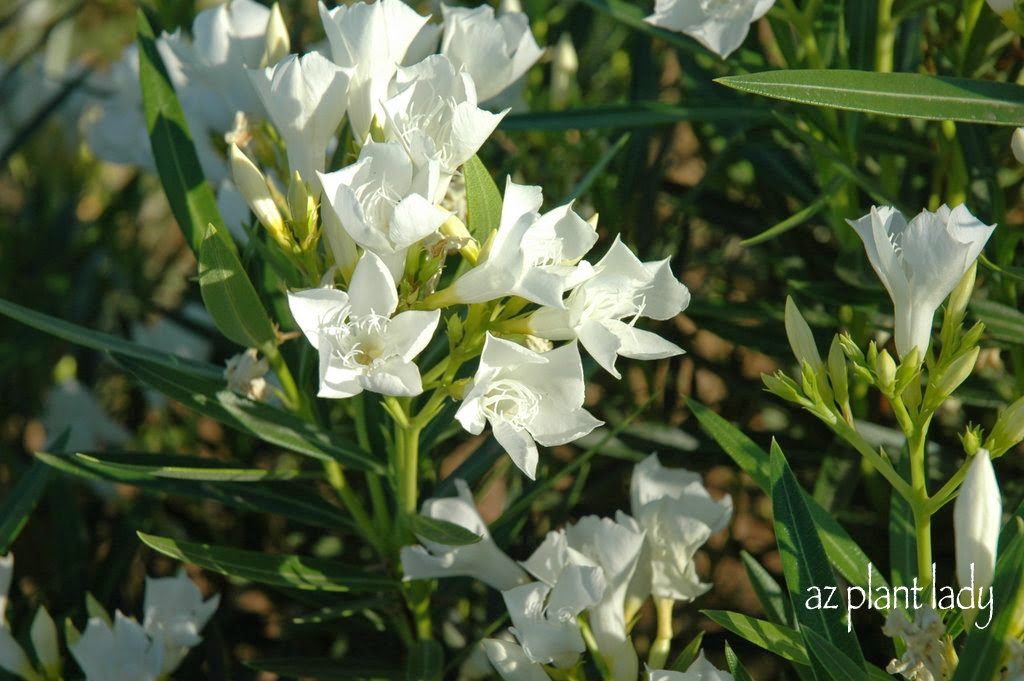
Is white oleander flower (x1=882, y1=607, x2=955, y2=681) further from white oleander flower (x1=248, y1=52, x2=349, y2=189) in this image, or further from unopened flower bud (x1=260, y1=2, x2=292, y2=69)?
unopened flower bud (x1=260, y1=2, x2=292, y2=69)

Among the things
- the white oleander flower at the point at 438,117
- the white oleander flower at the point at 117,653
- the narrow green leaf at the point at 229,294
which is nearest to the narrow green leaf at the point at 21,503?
the white oleander flower at the point at 117,653

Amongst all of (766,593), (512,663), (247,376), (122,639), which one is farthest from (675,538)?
(122,639)

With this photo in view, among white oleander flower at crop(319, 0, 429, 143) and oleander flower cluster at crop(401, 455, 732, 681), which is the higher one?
white oleander flower at crop(319, 0, 429, 143)

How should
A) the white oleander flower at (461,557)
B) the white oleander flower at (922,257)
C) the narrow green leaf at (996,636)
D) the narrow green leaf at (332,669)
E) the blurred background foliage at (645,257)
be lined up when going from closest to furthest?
the narrow green leaf at (996,636) < the white oleander flower at (922,257) < the white oleander flower at (461,557) < the narrow green leaf at (332,669) < the blurred background foliage at (645,257)

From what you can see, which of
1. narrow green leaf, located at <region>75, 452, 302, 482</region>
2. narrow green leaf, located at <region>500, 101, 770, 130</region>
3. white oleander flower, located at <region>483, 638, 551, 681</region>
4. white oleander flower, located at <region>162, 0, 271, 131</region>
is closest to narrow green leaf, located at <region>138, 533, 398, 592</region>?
narrow green leaf, located at <region>75, 452, 302, 482</region>

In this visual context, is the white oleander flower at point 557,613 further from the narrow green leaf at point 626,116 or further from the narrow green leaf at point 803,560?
the narrow green leaf at point 626,116
